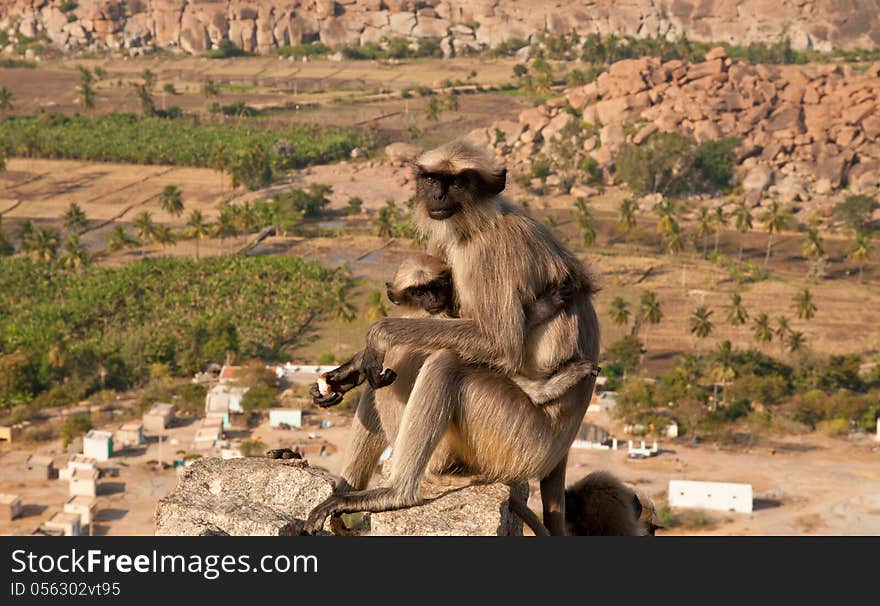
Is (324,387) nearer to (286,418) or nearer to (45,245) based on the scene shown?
(286,418)

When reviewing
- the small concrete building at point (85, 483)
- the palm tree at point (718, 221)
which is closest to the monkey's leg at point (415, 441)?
the small concrete building at point (85, 483)

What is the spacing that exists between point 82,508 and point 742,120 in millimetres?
70949

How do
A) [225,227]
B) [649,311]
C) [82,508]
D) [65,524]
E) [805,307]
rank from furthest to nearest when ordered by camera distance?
[225,227] < [805,307] < [649,311] < [82,508] < [65,524]

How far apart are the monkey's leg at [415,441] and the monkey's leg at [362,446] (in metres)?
0.55

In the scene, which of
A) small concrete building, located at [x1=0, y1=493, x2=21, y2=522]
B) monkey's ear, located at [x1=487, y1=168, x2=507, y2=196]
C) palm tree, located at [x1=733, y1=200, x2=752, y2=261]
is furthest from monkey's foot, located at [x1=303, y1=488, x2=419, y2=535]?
palm tree, located at [x1=733, y1=200, x2=752, y2=261]

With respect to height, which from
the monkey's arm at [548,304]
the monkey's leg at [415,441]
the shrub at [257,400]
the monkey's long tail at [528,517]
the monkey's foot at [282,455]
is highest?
the monkey's arm at [548,304]

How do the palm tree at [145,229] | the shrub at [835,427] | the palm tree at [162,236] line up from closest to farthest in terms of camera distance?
the shrub at [835,427], the palm tree at [145,229], the palm tree at [162,236]

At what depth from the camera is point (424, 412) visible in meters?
8.35

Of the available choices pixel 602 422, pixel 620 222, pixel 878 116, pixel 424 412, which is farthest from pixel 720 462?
pixel 878 116

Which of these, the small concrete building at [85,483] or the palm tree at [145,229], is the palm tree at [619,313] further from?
the palm tree at [145,229]

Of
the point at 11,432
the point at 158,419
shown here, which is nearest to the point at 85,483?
the point at 158,419

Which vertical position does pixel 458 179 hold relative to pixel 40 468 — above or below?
above

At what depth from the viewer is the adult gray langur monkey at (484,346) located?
336 inches

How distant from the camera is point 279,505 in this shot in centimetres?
900
